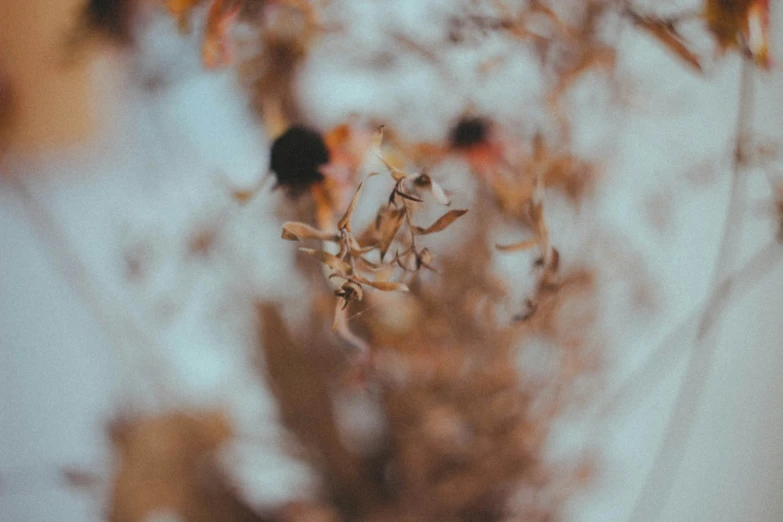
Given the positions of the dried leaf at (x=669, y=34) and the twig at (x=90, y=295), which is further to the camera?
the twig at (x=90, y=295)

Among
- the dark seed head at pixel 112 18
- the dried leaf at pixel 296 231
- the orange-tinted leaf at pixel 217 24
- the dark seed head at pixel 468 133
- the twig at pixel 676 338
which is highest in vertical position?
the dark seed head at pixel 112 18

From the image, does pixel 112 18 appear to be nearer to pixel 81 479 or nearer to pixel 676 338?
pixel 81 479

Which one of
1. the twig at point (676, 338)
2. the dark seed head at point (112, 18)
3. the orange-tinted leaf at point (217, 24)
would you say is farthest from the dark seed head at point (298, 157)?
the twig at point (676, 338)

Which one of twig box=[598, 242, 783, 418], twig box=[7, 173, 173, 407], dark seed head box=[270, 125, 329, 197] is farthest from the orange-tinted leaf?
twig box=[598, 242, 783, 418]

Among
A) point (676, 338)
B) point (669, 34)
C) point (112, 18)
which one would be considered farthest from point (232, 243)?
point (676, 338)

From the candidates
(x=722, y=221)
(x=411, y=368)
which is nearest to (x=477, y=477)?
(x=411, y=368)

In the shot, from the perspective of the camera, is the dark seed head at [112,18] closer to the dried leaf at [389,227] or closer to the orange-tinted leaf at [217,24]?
the orange-tinted leaf at [217,24]
